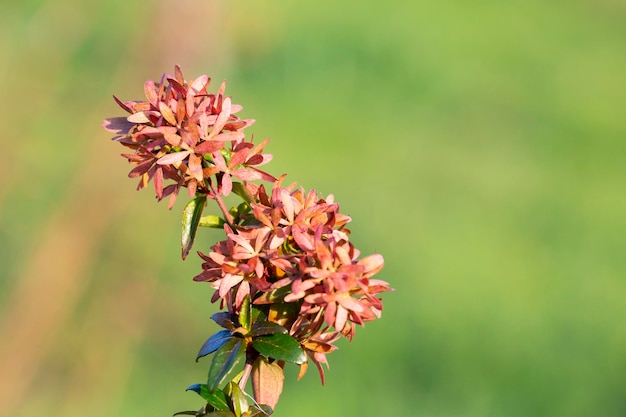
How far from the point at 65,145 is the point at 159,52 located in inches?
20.3

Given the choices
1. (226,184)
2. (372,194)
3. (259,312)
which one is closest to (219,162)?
(226,184)

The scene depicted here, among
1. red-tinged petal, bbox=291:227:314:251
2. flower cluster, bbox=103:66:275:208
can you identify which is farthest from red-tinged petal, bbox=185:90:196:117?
red-tinged petal, bbox=291:227:314:251

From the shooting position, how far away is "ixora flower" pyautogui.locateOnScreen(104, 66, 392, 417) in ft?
1.81

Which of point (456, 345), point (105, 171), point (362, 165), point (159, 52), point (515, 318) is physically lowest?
point (456, 345)

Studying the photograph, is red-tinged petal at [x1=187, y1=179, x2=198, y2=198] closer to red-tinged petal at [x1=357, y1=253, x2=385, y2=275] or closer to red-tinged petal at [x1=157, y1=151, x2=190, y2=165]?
red-tinged petal at [x1=157, y1=151, x2=190, y2=165]

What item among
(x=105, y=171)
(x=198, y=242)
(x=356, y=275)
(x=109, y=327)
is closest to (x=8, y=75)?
(x=105, y=171)

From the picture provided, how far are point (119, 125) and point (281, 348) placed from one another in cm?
19

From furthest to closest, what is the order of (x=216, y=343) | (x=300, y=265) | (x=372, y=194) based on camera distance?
(x=372, y=194)
(x=216, y=343)
(x=300, y=265)

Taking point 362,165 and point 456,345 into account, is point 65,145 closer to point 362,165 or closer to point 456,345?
point 362,165

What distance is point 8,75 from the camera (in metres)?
2.81

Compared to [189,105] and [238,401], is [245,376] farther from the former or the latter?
[189,105]

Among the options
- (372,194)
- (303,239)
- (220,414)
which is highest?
(372,194)

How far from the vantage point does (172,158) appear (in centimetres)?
58

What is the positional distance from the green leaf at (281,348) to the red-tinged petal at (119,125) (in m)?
0.18
